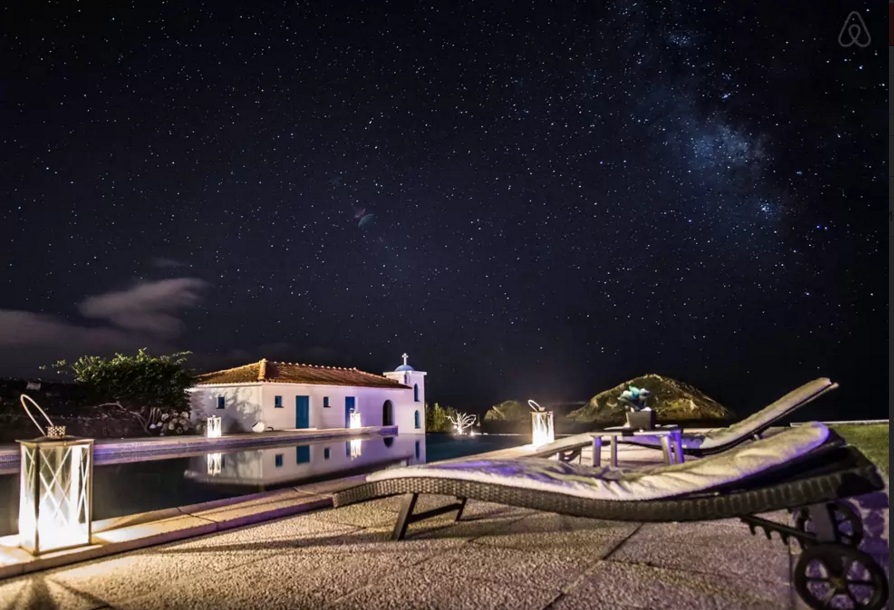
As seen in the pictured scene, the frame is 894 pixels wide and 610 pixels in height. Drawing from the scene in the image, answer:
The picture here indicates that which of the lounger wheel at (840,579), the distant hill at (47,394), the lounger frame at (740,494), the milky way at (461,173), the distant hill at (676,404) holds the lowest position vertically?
the distant hill at (676,404)

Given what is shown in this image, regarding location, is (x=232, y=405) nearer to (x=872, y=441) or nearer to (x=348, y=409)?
(x=348, y=409)

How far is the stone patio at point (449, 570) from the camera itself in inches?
88.3

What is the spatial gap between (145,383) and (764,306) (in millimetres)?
22475

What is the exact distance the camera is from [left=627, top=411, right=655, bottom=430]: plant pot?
5.26 metres

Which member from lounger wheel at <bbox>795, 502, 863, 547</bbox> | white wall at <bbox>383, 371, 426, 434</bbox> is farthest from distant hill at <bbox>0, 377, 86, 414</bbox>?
lounger wheel at <bbox>795, 502, 863, 547</bbox>

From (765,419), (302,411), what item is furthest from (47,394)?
(765,419)

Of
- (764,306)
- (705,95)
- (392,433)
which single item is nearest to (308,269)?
(392,433)

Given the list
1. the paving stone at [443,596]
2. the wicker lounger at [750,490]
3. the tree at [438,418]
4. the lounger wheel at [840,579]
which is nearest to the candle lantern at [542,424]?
the wicker lounger at [750,490]

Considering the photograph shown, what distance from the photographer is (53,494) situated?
3.09 metres

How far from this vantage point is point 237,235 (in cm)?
2030

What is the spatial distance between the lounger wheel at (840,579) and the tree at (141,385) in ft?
58.1

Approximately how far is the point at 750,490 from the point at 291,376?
18.4 metres

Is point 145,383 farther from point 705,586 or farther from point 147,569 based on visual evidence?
point 705,586

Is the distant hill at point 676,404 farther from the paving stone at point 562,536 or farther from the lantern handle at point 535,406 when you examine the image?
the paving stone at point 562,536
